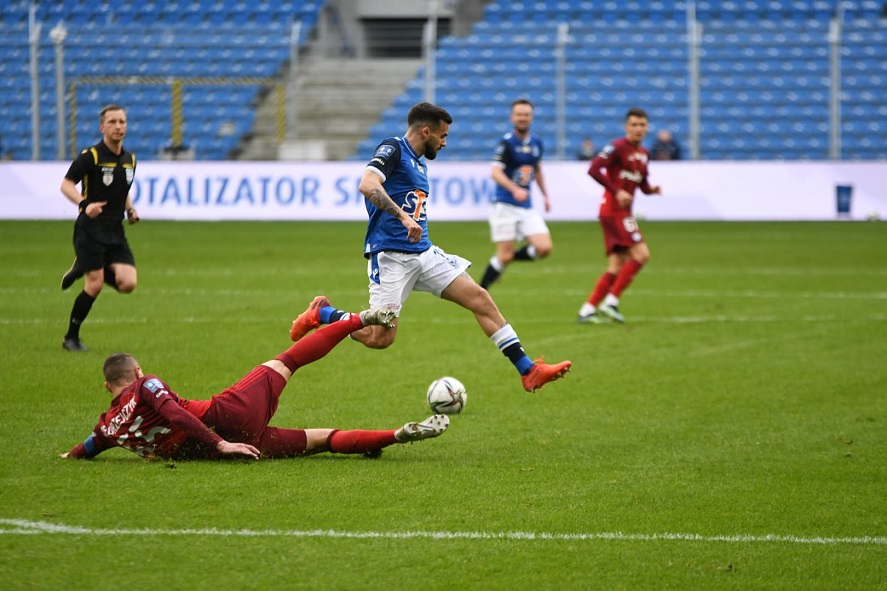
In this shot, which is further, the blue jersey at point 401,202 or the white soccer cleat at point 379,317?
the blue jersey at point 401,202

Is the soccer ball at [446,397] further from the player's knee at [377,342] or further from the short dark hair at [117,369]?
the short dark hair at [117,369]

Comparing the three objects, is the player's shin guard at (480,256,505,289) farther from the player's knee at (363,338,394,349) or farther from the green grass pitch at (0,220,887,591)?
the player's knee at (363,338,394,349)

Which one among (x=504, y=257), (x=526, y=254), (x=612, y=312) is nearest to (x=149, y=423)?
(x=612, y=312)

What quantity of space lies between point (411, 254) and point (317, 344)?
1.12 metres

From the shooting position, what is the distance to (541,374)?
7.78 meters

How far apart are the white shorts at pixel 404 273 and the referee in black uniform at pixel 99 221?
3.43 meters

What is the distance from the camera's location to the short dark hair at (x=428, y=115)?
307 inches

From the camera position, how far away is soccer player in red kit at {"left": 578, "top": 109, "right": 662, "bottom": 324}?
13.0 meters


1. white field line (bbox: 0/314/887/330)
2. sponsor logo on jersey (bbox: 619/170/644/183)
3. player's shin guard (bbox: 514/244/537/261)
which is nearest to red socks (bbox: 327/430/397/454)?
white field line (bbox: 0/314/887/330)

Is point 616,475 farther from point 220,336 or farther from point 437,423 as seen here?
point 220,336

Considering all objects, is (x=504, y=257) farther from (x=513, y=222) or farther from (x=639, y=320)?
(x=639, y=320)

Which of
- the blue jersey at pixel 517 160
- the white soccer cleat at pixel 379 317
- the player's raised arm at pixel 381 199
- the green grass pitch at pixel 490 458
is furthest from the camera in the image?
Answer: the blue jersey at pixel 517 160

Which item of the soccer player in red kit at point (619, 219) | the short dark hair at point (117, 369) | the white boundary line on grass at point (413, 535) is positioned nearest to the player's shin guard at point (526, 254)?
the soccer player in red kit at point (619, 219)

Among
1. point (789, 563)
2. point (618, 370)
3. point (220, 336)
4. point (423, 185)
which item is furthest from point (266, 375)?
point (220, 336)
